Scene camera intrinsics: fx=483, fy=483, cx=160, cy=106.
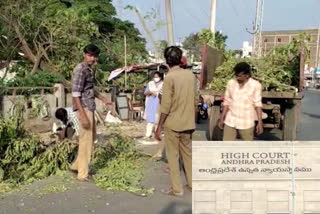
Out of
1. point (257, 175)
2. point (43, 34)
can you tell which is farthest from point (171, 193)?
point (43, 34)

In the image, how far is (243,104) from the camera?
6727 mm

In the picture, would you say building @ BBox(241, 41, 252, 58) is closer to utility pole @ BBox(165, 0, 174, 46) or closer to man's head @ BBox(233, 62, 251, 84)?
utility pole @ BBox(165, 0, 174, 46)

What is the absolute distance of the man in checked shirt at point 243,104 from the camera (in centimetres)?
668

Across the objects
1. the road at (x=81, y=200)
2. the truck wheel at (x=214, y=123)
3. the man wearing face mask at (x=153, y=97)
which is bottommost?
the road at (x=81, y=200)

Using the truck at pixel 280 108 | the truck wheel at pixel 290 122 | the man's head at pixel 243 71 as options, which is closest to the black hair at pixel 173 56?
the man's head at pixel 243 71

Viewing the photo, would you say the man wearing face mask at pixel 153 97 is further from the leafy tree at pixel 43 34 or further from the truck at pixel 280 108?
the leafy tree at pixel 43 34

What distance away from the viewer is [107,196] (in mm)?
6172

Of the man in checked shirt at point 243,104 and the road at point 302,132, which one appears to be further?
the road at point 302,132

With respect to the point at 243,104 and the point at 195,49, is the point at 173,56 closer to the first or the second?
the point at 243,104

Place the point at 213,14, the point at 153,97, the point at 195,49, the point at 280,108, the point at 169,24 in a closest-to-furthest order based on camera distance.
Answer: the point at 280,108, the point at 153,97, the point at 169,24, the point at 213,14, the point at 195,49

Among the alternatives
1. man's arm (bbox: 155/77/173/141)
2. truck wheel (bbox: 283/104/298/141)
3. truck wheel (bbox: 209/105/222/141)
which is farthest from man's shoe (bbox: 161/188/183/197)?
truck wheel (bbox: 283/104/298/141)

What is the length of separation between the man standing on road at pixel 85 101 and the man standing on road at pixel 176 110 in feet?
3.41

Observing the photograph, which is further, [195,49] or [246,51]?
[195,49]

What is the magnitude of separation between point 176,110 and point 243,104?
1.12 meters
